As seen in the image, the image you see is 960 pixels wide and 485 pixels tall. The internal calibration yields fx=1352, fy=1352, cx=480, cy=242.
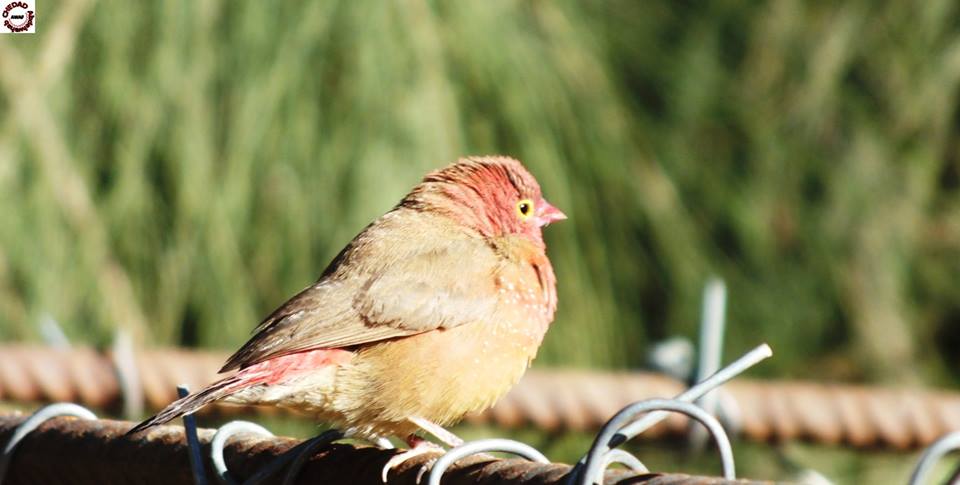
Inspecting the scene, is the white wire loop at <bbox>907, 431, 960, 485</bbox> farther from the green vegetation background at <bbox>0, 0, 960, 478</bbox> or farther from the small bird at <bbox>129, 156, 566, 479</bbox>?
the green vegetation background at <bbox>0, 0, 960, 478</bbox>

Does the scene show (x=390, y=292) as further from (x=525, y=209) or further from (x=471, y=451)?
(x=471, y=451)

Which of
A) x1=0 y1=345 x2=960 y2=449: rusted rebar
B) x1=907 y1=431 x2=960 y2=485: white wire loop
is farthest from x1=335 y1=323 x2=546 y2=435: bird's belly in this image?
x1=907 y1=431 x2=960 y2=485: white wire loop

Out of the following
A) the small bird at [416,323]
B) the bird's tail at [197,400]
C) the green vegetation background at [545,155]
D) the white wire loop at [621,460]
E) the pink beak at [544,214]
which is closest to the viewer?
the white wire loop at [621,460]

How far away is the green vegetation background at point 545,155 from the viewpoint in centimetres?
325

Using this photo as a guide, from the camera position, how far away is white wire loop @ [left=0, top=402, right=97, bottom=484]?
1.59 meters

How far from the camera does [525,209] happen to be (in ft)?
8.66

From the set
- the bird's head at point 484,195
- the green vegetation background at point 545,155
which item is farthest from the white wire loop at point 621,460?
the green vegetation background at point 545,155

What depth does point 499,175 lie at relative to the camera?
2578 mm

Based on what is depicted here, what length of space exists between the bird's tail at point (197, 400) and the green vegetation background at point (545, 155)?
1261 mm

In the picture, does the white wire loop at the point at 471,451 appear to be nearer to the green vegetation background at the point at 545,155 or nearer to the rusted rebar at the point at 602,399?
the rusted rebar at the point at 602,399

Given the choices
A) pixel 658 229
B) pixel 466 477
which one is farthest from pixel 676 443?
pixel 466 477

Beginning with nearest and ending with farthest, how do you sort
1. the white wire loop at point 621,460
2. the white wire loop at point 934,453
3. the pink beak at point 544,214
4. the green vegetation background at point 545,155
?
1. the white wire loop at point 934,453
2. the white wire loop at point 621,460
3. the pink beak at point 544,214
4. the green vegetation background at point 545,155

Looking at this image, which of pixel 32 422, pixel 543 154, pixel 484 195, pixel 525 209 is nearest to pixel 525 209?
pixel 525 209

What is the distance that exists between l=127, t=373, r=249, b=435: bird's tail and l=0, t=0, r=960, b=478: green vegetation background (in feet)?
4.14
